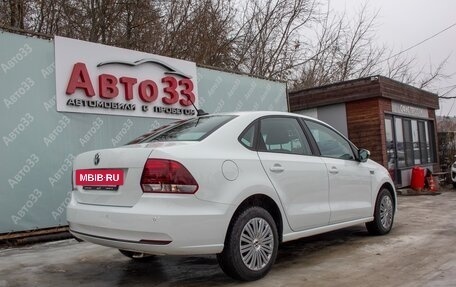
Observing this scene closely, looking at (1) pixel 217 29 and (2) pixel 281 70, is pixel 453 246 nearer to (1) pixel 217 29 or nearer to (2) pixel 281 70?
(1) pixel 217 29

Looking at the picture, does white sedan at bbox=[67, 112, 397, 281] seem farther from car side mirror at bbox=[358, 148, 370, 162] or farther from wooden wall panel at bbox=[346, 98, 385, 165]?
wooden wall panel at bbox=[346, 98, 385, 165]

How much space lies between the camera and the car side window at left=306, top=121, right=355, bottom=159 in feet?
19.0

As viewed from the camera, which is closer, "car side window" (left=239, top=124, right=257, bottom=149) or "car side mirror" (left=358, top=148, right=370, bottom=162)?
"car side window" (left=239, top=124, right=257, bottom=149)

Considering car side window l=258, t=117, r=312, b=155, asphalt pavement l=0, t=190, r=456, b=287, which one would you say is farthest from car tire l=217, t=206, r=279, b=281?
car side window l=258, t=117, r=312, b=155

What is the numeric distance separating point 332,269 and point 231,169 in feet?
5.13

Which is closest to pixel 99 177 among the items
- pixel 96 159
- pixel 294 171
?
pixel 96 159

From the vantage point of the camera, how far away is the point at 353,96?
1471 centimetres

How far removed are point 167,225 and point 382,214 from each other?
3.78 metres

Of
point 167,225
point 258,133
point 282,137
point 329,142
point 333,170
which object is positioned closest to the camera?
point 167,225

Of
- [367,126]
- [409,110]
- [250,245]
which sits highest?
[409,110]

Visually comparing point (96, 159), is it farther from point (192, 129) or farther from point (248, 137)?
point (248, 137)

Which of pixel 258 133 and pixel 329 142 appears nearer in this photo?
pixel 258 133

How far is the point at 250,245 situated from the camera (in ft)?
14.8

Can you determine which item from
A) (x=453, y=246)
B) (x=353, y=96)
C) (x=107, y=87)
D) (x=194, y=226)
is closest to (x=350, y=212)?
(x=453, y=246)
